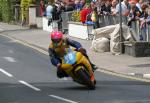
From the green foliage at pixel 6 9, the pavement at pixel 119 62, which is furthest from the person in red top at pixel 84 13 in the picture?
the green foliage at pixel 6 9

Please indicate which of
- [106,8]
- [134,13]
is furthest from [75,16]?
[134,13]

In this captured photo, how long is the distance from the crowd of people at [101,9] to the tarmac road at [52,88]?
4631 millimetres

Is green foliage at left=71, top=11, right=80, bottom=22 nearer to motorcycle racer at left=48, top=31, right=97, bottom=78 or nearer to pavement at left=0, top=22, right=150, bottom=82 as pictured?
pavement at left=0, top=22, right=150, bottom=82

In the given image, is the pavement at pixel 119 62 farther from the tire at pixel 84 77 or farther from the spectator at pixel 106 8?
the tire at pixel 84 77

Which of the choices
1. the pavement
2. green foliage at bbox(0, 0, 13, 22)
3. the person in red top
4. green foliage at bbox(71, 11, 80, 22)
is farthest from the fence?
green foliage at bbox(0, 0, 13, 22)

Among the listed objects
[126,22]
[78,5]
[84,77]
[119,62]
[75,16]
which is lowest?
[119,62]

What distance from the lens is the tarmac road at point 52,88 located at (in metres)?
Result: 14.8

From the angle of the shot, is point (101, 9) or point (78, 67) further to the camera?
point (101, 9)

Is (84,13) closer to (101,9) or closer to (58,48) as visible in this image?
(101,9)

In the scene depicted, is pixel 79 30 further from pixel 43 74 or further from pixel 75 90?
pixel 75 90

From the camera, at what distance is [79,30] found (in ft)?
114

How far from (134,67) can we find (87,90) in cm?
535

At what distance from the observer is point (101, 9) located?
103 ft

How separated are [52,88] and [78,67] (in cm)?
116
